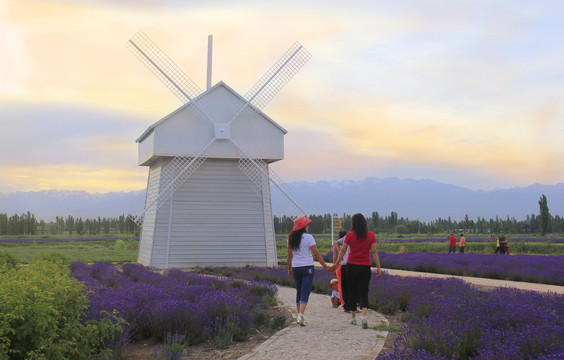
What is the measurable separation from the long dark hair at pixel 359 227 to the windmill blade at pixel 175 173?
13.9 metres

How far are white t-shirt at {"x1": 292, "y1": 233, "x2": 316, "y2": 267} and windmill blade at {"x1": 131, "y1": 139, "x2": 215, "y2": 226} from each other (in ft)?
43.7

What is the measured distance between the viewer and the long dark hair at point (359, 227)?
912 cm

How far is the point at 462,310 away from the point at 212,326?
3.87 meters

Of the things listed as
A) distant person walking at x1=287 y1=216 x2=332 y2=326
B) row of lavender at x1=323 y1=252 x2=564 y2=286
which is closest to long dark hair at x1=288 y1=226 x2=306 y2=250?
distant person walking at x1=287 y1=216 x2=332 y2=326

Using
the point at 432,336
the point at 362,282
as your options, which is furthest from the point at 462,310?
the point at 362,282

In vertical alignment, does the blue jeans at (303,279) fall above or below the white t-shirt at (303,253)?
below

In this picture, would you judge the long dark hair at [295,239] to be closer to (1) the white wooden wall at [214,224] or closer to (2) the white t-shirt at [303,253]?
(2) the white t-shirt at [303,253]

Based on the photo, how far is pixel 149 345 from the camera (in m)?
7.99

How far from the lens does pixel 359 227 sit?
9.13 meters

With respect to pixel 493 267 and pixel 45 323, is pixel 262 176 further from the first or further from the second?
pixel 45 323

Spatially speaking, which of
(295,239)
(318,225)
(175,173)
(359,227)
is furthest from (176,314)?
(318,225)

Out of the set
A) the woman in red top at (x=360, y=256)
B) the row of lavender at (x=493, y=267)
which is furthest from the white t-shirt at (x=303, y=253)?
→ the row of lavender at (x=493, y=267)

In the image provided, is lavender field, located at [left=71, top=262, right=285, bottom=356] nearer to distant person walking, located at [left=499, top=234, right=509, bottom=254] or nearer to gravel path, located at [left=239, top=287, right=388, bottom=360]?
gravel path, located at [left=239, top=287, right=388, bottom=360]

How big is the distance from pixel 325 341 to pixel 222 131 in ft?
52.2
